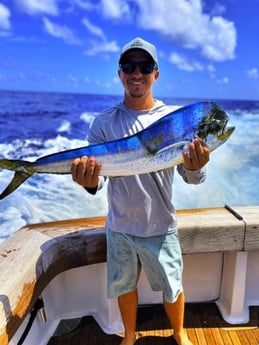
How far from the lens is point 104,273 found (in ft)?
6.77

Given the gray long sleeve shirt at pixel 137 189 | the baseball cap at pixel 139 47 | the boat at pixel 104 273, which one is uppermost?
the baseball cap at pixel 139 47

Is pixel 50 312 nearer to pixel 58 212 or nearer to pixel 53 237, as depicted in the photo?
pixel 53 237

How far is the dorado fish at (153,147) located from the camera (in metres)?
1.18

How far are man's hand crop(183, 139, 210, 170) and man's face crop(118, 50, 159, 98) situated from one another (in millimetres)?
441

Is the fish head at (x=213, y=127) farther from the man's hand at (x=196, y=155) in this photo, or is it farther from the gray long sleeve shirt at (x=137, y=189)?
the gray long sleeve shirt at (x=137, y=189)

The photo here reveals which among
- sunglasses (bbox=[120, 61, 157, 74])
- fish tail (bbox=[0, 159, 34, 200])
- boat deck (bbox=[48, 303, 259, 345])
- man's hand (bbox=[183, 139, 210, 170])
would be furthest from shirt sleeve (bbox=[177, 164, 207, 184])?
boat deck (bbox=[48, 303, 259, 345])

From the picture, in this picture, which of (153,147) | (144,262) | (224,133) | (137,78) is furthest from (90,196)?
(224,133)

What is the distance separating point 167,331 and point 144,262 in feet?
2.04

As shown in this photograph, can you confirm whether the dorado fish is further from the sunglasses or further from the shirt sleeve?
the sunglasses

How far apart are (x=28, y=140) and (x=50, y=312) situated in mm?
9653

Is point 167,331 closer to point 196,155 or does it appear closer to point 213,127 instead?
point 196,155

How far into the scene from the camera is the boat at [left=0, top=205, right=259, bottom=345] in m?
1.67

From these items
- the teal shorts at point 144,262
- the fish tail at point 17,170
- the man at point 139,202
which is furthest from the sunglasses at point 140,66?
the teal shorts at point 144,262

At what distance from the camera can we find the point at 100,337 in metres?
1.93
